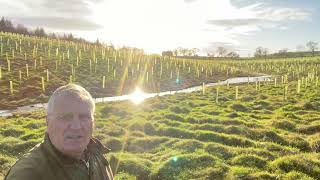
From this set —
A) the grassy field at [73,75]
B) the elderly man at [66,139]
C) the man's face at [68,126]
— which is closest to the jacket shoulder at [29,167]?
the elderly man at [66,139]

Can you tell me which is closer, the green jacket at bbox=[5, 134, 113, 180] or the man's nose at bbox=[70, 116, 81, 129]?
the green jacket at bbox=[5, 134, 113, 180]

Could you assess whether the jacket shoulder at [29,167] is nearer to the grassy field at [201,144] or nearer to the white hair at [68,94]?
the white hair at [68,94]

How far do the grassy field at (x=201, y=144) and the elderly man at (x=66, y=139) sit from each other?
8.63 m

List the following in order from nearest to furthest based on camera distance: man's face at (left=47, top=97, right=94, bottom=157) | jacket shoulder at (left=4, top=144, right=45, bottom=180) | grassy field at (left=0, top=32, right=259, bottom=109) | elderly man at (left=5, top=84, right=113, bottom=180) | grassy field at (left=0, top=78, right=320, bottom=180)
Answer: jacket shoulder at (left=4, top=144, right=45, bottom=180) → elderly man at (left=5, top=84, right=113, bottom=180) → man's face at (left=47, top=97, right=94, bottom=157) → grassy field at (left=0, top=78, right=320, bottom=180) → grassy field at (left=0, top=32, right=259, bottom=109)

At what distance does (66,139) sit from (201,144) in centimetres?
1373

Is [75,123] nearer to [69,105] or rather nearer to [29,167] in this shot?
[69,105]

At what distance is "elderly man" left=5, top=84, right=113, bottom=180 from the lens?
3568 mm

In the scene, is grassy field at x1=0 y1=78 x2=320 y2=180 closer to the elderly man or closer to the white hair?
the elderly man

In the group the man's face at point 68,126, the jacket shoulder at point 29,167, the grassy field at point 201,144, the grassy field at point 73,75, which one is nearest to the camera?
the jacket shoulder at point 29,167

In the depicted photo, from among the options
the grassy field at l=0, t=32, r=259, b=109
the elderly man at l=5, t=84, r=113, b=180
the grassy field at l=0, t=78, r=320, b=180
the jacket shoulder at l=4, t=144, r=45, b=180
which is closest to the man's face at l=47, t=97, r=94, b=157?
the elderly man at l=5, t=84, r=113, b=180

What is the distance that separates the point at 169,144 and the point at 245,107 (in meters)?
14.0

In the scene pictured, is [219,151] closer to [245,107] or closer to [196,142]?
[196,142]

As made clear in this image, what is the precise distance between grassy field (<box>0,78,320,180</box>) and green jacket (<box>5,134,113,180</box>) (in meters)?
8.38

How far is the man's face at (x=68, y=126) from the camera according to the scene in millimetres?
3699
